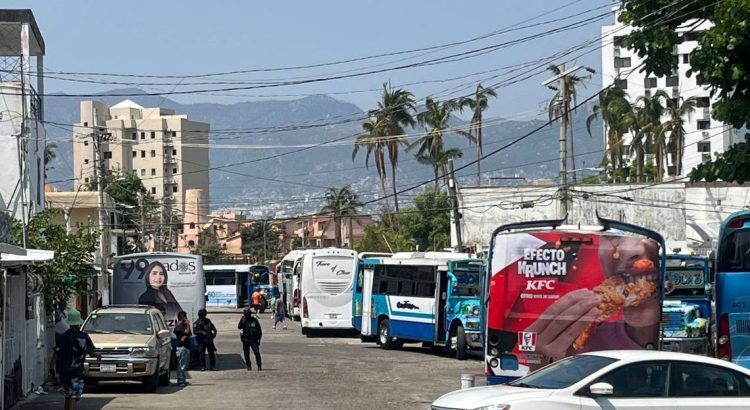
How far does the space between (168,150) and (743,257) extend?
175323 millimetres

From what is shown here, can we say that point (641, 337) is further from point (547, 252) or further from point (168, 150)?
point (168, 150)

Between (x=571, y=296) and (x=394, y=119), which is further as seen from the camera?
(x=394, y=119)

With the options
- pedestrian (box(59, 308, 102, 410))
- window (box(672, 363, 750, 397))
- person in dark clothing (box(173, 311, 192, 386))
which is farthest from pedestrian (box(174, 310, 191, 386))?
window (box(672, 363, 750, 397))

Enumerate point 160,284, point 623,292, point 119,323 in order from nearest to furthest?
point 623,292, point 119,323, point 160,284

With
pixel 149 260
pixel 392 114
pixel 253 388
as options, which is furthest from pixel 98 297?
pixel 392 114

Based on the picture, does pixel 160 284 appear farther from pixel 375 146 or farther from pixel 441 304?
pixel 375 146

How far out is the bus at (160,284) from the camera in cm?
3441

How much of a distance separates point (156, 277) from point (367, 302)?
30.8ft

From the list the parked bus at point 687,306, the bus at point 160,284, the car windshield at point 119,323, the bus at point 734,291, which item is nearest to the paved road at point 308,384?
the car windshield at point 119,323

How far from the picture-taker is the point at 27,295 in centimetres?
2252

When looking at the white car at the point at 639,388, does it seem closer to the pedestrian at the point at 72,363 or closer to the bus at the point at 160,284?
the pedestrian at the point at 72,363

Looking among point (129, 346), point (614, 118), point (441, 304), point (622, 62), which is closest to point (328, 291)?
point (441, 304)

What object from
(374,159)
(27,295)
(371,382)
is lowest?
(371,382)

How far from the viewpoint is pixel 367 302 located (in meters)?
41.5
